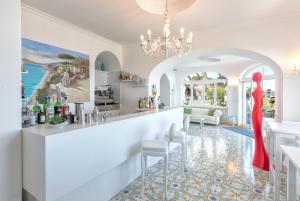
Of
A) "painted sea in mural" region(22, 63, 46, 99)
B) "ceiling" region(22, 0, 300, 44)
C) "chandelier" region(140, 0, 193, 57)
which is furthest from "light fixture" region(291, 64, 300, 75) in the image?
"painted sea in mural" region(22, 63, 46, 99)

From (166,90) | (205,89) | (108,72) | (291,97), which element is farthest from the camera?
(205,89)

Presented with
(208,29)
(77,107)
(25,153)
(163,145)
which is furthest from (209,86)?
(25,153)

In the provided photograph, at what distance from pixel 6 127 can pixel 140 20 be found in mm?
2892

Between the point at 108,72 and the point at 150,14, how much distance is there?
2788 mm

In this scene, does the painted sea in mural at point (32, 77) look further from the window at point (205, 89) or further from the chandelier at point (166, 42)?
the window at point (205, 89)

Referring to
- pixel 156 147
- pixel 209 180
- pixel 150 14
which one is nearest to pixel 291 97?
pixel 209 180

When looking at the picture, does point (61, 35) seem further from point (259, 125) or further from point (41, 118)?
point (259, 125)

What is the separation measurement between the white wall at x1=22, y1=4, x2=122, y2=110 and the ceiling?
0.18m

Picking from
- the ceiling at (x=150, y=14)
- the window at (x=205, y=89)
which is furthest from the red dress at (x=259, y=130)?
the window at (x=205, y=89)

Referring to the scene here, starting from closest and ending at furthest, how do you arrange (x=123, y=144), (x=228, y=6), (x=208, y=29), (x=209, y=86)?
(x=123, y=144) < (x=228, y=6) < (x=208, y=29) < (x=209, y=86)

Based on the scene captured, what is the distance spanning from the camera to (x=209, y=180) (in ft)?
8.64

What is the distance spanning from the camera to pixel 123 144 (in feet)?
7.14

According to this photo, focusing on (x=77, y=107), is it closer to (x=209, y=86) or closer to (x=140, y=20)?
(x=140, y=20)

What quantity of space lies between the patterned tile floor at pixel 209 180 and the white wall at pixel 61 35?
8.26 feet
